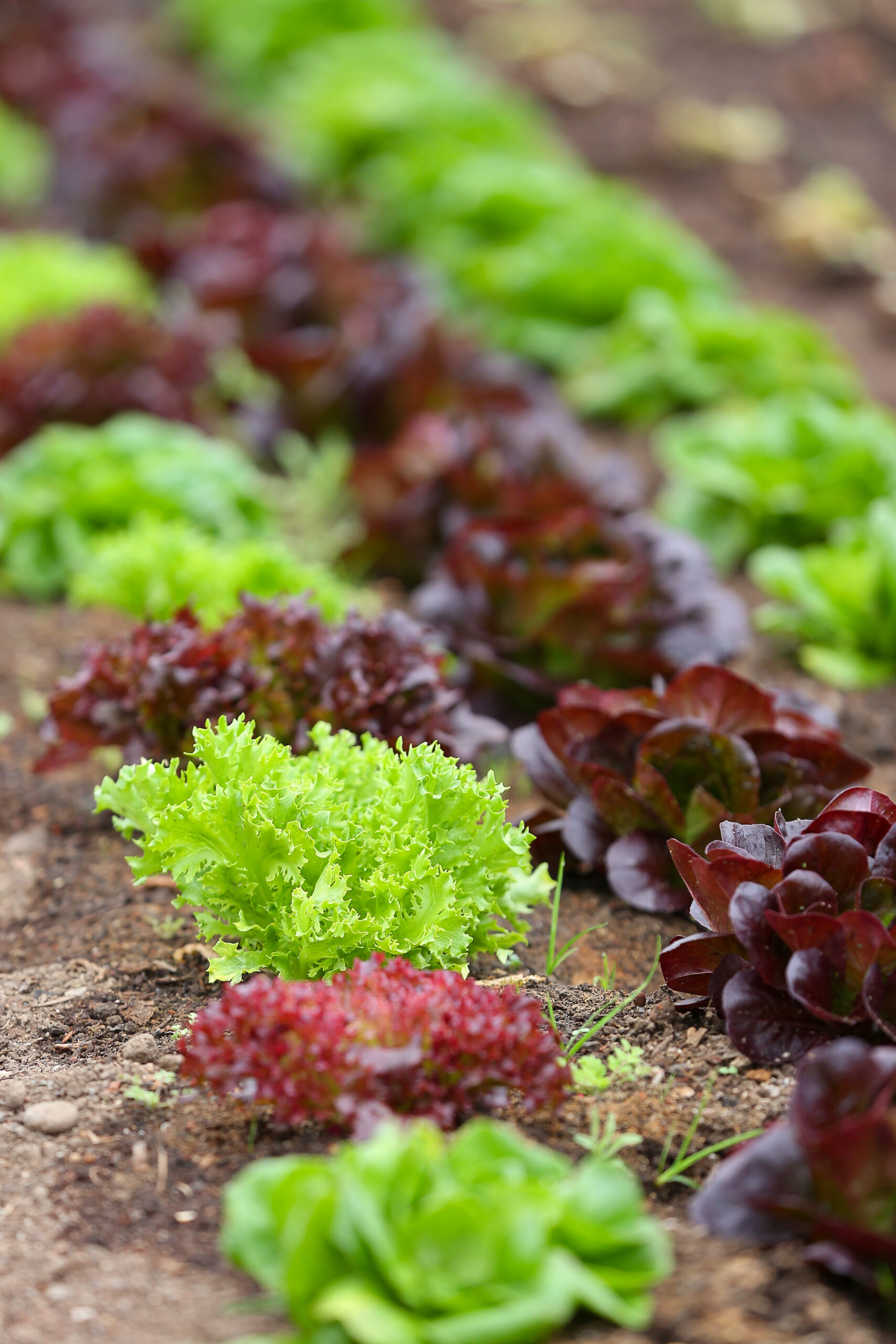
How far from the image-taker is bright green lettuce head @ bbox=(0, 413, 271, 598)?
5121mm

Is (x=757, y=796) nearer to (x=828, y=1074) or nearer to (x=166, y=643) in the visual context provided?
(x=828, y=1074)

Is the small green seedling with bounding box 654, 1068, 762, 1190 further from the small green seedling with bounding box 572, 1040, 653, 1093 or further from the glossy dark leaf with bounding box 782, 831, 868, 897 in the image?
the glossy dark leaf with bounding box 782, 831, 868, 897

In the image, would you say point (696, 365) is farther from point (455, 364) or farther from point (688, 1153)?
point (688, 1153)

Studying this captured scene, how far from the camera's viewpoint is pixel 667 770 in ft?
11.1

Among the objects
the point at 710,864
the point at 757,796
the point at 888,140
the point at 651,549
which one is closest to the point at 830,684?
the point at 651,549

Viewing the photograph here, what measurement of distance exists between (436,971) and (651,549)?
2450mm

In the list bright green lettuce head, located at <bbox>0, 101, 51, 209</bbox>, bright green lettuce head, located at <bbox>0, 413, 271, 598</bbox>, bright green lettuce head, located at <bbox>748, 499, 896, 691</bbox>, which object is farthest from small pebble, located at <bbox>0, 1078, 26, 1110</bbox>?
bright green lettuce head, located at <bbox>0, 101, 51, 209</bbox>

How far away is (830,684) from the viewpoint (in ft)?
16.1

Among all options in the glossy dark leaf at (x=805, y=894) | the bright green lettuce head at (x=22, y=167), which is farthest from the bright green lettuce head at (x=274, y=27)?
the glossy dark leaf at (x=805, y=894)

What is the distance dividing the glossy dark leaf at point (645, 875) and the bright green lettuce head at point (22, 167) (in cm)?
899

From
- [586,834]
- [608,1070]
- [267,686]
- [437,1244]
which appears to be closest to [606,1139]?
[608,1070]

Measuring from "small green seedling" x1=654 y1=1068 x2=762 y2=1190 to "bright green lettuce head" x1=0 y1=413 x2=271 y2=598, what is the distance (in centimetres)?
333

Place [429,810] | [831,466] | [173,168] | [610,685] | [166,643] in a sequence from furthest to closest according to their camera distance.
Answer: [173,168] → [831,466] → [610,685] → [166,643] → [429,810]

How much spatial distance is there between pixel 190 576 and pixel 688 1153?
257cm
